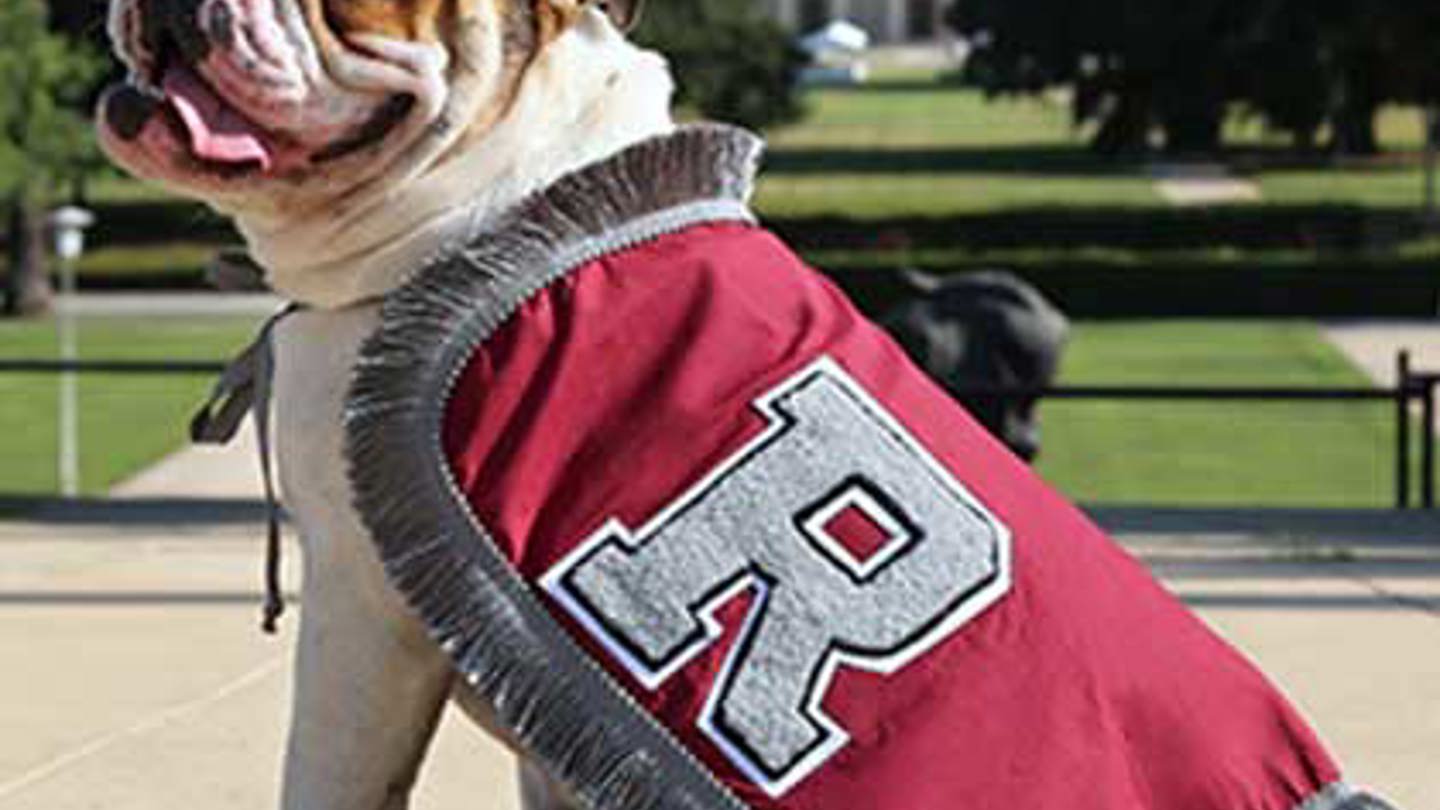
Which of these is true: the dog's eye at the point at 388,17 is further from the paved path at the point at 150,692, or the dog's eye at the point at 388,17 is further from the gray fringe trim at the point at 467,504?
the paved path at the point at 150,692

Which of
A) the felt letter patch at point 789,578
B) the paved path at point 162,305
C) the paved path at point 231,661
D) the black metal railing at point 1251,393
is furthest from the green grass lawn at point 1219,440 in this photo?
the felt letter patch at point 789,578

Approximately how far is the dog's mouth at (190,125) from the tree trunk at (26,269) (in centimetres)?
3974

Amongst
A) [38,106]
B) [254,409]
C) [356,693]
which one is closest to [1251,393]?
[254,409]

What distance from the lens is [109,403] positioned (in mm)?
27594

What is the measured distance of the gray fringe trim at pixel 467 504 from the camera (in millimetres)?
3881

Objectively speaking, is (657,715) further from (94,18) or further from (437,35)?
(94,18)

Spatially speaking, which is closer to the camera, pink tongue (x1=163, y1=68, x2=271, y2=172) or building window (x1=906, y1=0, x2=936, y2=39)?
pink tongue (x1=163, y1=68, x2=271, y2=172)

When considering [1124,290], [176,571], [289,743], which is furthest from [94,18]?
[1124,290]

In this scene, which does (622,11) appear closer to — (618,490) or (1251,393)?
(618,490)

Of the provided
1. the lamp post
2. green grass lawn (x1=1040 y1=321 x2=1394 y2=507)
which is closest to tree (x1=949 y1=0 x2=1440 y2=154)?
green grass lawn (x1=1040 y1=321 x2=1394 y2=507)

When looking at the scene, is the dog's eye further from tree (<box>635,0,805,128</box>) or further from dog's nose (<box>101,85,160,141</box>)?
tree (<box>635,0,805,128</box>)

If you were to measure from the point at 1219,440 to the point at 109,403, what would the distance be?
9.27 meters

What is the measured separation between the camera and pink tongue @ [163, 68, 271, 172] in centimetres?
392

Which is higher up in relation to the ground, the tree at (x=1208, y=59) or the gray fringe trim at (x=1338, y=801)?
the gray fringe trim at (x=1338, y=801)
